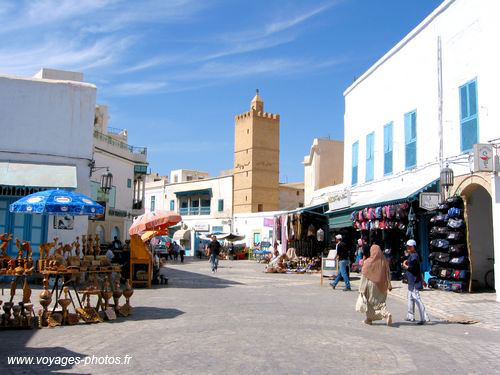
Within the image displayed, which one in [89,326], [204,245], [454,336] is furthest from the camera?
[204,245]

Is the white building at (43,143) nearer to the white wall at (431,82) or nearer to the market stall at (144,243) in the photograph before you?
the market stall at (144,243)

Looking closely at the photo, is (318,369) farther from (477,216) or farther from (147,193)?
(147,193)

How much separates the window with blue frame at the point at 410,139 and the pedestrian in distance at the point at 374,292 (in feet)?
27.5

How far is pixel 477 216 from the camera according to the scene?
1511cm

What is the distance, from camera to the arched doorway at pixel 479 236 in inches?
583

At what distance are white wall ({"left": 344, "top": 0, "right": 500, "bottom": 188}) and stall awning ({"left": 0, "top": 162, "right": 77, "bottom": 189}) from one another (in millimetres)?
10729

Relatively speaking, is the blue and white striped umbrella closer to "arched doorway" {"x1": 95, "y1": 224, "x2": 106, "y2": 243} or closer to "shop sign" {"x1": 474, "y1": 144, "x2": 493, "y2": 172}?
"shop sign" {"x1": 474, "y1": 144, "x2": 493, "y2": 172}

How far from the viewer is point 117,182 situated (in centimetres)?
3400

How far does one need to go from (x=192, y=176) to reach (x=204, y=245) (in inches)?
987

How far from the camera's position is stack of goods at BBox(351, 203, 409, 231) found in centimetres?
1619

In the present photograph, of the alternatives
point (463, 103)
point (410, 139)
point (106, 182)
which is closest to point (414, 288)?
point (463, 103)

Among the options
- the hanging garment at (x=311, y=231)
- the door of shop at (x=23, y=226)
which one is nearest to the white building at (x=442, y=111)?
the hanging garment at (x=311, y=231)

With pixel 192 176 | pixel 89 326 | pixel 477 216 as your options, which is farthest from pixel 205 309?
pixel 192 176

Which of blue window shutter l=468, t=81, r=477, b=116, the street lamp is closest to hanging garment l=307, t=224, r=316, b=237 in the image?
the street lamp
